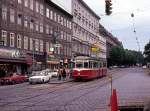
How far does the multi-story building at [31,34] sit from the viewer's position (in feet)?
203

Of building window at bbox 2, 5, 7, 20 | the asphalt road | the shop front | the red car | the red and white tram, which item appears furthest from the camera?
building window at bbox 2, 5, 7, 20

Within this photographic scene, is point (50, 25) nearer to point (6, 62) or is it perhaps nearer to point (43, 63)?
point (43, 63)

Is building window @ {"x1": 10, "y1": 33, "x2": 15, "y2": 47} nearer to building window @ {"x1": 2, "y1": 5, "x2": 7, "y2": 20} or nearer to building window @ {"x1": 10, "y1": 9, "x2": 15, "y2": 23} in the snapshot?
building window @ {"x1": 10, "y1": 9, "x2": 15, "y2": 23}

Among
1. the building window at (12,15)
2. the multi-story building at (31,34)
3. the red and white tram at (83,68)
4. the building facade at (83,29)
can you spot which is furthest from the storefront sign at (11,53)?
the building facade at (83,29)

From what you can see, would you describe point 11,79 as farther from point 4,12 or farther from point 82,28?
point 82,28

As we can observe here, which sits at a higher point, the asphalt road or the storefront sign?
the storefront sign

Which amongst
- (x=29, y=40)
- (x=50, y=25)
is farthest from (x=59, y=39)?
(x=29, y=40)

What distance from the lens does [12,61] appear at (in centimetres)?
6406

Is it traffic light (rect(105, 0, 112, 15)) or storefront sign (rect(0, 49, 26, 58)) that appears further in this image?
storefront sign (rect(0, 49, 26, 58))

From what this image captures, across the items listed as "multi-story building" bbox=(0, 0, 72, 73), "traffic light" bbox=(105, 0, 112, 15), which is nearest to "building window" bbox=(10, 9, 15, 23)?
"multi-story building" bbox=(0, 0, 72, 73)

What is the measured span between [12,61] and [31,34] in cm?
867

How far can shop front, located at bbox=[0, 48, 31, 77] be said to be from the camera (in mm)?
60284

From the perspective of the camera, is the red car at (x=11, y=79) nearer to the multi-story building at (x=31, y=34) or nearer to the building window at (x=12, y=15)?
the multi-story building at (x=31, y=34)

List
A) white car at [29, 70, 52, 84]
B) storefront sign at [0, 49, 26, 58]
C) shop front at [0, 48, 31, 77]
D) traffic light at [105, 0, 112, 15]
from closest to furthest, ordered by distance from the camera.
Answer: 1. traffic light at [105, 0, 112, 15]
2. white car at [29, 70, 52, 84]
3. storefront sign at [0, 49, 26, 58]
4. shop front at [0, 48, 31, 77]
